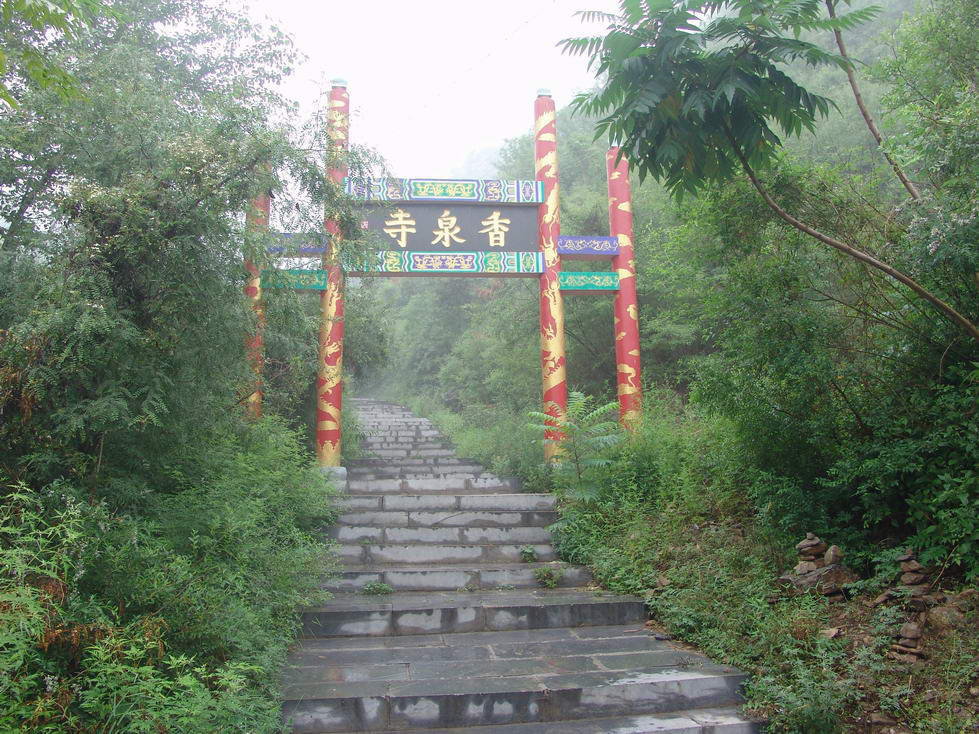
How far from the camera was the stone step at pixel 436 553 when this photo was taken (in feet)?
20.8

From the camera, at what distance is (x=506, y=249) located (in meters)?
9.16

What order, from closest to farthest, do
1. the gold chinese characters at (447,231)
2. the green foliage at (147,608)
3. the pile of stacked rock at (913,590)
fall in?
the green foliage at (147,608)
the pile of stacked rock at (913,590)
the gold chinese characters at (447,231)

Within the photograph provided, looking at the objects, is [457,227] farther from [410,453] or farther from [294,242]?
[410,453]

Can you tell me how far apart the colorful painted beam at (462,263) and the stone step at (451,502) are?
9.42 feet

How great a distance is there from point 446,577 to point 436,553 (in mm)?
491

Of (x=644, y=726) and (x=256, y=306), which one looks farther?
(x=256, y=306)

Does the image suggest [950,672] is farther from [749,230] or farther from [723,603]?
[749,230]

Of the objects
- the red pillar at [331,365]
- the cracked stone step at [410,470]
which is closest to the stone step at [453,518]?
the red pillar at [331,365]

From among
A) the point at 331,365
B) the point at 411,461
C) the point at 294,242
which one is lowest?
the point at 411,461

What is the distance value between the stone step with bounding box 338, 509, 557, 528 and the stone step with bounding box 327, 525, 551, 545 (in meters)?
0.18

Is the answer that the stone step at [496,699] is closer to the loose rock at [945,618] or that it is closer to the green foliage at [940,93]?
the loose rock at [945,618]

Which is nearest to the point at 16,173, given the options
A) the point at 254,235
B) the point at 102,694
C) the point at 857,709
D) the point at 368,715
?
the point at 254,235

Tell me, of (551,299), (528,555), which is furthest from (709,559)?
(551,299)

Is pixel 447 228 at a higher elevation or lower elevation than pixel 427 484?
higher
